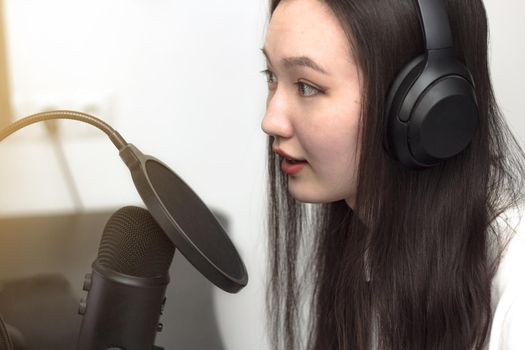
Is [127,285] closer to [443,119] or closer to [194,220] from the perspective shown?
[194,220]

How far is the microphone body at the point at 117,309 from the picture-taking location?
804 millimetres

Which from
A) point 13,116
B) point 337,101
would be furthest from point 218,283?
point 13,116

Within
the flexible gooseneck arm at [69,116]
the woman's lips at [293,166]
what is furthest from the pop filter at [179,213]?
the woman's lips at [293,166]

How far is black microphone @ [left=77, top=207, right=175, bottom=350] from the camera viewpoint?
806 millimetres

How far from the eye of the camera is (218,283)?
0.82 meters

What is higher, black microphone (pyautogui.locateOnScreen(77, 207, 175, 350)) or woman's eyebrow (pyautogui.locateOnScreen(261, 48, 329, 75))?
woman's eyebrow (pyautogui.locateOnScreen(261, 48, 329, 75))

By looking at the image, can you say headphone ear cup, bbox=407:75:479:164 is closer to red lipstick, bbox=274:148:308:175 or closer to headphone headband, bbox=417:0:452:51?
headphone headband, bbox=417:0:452:51

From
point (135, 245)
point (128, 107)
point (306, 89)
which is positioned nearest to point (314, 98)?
point (306, 89)

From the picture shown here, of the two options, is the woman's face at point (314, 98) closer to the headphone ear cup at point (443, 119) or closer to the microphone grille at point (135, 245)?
the headphone ear cup at point (443, 119)

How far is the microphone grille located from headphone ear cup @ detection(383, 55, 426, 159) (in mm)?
297

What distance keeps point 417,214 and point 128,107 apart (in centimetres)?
52

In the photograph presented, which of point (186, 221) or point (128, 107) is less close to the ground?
point (128, 107)

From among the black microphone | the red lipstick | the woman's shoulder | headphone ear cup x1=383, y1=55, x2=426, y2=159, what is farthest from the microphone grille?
the woman's shoulder

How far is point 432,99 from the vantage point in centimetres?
79
